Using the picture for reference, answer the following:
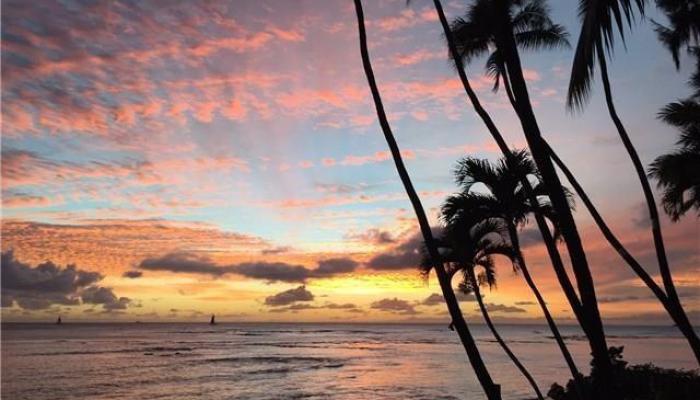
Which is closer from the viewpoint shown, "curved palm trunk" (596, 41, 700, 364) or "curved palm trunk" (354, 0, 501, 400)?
"curved palm trunk" (354, 0, 501, 400)

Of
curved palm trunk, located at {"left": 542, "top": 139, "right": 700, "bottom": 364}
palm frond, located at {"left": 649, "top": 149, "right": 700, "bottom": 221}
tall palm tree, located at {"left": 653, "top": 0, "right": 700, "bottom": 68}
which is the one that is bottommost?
curved palm trunk, located at {"left": 542, "top": 139, "right": 700, "bottom": 364}

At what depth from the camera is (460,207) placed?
43.7 ft

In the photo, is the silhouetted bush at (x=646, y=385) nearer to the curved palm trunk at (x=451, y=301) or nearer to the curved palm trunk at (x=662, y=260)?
the curved palm trunk at (x=662, y=260)

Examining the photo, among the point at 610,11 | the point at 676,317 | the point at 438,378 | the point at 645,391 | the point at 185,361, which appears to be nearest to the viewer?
the point at 610,11

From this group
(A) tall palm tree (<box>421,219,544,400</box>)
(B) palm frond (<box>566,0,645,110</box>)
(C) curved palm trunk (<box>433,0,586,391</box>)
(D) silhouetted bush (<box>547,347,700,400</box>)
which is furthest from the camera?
(A) tall palm tree (<box>421,219,544,400</box>)

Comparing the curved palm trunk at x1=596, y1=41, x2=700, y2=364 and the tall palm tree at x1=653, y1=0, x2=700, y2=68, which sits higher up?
the tall palm tree at x1=653, y1=0, x2=700, y2=68

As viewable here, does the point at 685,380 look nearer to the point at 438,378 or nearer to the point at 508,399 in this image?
the point at 508,399

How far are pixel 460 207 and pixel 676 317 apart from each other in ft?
16.7

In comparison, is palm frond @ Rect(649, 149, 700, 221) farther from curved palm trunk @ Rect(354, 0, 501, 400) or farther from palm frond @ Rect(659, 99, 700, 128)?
curved palm trunk @ Rect(354, 0, 501, 400)

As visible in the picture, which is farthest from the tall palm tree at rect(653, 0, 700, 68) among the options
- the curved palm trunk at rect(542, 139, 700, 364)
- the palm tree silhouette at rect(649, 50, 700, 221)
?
the curved palm trunk at rect(542, 139, 700, 364)

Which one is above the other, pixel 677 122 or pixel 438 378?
pixel 677 122

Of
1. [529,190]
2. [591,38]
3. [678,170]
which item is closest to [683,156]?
[678,170]

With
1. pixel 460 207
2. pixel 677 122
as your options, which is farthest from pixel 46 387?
pixel 677 122

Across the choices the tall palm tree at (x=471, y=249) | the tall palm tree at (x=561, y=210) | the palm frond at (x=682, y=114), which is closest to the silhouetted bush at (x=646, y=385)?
the tall palm tree at (x=471, y=249)
